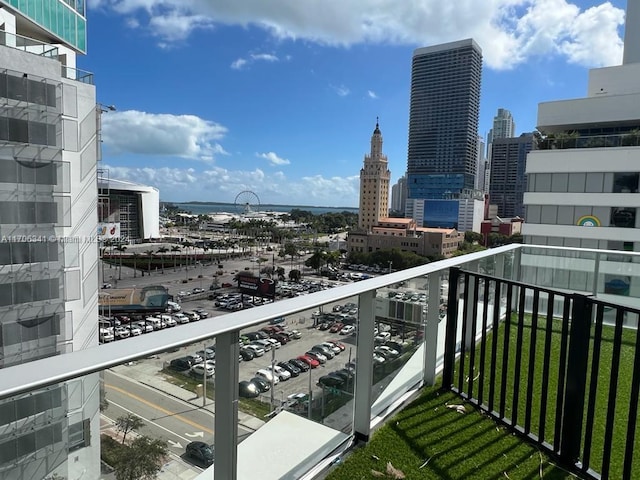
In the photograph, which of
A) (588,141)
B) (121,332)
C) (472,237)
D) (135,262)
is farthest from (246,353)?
(472,237)

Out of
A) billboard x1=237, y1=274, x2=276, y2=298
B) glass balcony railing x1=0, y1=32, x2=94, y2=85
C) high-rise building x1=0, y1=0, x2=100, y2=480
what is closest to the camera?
glass balcony railing x1=0, y1=32, x2=94, y2=85

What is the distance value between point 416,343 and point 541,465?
97 centimetres

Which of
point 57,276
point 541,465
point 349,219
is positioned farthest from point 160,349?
point 349,219

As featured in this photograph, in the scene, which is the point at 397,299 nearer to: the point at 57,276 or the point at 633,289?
the point at 633,289

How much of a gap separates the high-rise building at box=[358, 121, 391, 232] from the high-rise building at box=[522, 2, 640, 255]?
64.1 m

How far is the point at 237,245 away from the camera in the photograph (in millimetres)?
80250

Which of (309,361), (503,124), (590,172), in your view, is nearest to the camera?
(309,361)

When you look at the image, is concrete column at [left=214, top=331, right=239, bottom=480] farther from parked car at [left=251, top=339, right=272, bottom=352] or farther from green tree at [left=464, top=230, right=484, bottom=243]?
green tree at [left=464, top=230, right=484, bottom=243]

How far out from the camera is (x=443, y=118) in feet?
382

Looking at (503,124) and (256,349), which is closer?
(256,349)

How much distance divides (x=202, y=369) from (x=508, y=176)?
10210 centimetres

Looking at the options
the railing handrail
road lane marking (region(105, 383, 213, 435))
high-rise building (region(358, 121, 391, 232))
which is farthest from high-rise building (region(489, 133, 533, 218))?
road lane marking (region(105, 383, 213, 435))

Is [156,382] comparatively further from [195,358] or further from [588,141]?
[588,141]

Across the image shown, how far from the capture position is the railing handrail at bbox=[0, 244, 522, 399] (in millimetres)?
850
